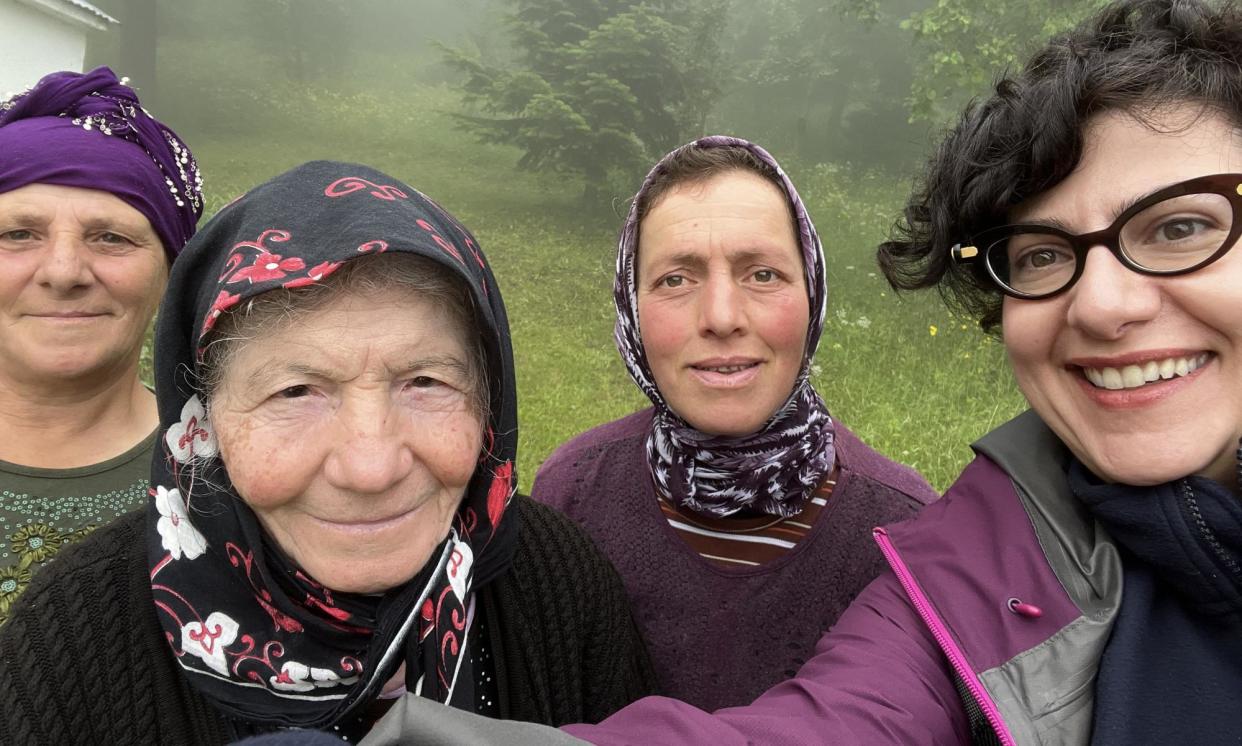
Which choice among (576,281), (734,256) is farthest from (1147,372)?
(576,281)

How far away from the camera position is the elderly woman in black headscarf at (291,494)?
1.41 m

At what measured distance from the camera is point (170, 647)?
1.51 m

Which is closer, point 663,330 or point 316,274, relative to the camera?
point 316,274

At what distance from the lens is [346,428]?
1.44m

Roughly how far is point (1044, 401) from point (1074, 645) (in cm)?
45

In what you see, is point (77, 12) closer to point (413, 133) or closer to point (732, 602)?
point (413, 133)

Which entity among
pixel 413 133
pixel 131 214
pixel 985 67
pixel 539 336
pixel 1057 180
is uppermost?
pixel 985 67

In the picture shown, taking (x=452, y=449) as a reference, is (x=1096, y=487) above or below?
above

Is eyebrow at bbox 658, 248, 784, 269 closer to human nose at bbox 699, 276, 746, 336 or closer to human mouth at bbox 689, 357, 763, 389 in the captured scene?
human nose at bbox 699, 276, 746, 336

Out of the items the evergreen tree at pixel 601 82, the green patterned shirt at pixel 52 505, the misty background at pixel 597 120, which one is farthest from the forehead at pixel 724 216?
the evergreen tree at pixel 601 82

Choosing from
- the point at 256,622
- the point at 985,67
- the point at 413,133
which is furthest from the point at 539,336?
the point at 413,133

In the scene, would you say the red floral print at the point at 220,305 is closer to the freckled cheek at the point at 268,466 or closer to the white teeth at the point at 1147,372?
the freckled cheek at the point at 268,466

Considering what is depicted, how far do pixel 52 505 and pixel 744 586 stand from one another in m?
1.92

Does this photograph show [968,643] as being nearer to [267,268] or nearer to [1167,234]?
[1167,234]
